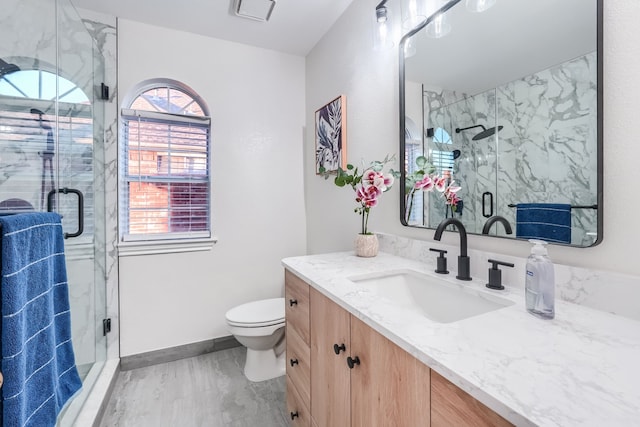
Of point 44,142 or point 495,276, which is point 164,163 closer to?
point 44,142

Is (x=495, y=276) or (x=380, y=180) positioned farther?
(x=380, y=180)

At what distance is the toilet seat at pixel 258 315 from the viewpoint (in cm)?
180

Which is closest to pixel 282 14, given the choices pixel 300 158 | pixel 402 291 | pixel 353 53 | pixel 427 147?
pixel 353 53

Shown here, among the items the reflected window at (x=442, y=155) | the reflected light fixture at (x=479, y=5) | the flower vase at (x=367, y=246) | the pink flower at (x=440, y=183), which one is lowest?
the flower vase at (x=367, y=246)

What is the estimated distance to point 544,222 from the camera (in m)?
0.93

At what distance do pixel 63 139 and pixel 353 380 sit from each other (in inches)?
69.5

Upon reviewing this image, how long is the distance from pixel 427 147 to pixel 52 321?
170 cm

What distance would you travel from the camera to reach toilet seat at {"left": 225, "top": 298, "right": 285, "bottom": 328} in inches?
71.0

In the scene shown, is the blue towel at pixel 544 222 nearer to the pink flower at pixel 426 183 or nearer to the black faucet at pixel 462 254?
the black faucet at pixel 462 254

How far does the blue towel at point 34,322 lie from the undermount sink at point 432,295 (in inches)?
43.3

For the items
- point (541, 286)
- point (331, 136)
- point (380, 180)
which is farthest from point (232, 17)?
point (541, 286)

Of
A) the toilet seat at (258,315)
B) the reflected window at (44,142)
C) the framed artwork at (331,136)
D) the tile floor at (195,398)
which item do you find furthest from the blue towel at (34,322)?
the framed artwork at (331,136)

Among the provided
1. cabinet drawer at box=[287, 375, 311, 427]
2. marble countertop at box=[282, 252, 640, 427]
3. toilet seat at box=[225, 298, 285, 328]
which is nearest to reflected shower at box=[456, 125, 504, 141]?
marble countertop at box=[282, 252, 640, 427]

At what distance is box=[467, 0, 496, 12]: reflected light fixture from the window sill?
6.86 feet
